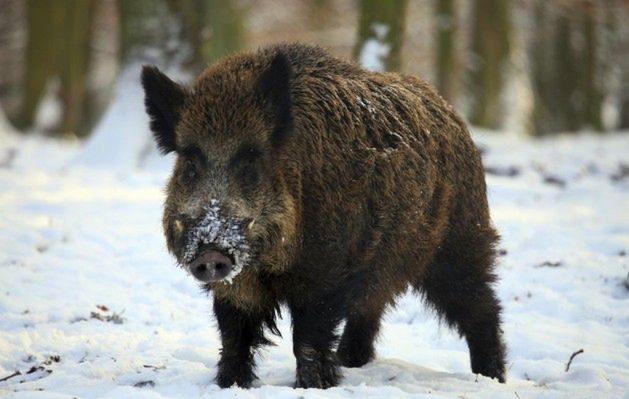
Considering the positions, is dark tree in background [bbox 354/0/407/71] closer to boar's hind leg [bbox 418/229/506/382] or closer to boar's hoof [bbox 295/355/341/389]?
boar's hind leg [bbox 418/229/506/382]

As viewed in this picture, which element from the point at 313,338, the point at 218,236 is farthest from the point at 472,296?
the point at 218,236

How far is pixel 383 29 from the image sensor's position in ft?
43.0

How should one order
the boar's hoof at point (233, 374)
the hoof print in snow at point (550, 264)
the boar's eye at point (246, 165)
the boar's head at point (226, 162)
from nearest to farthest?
the boar's head at point (226, 162) < the boar's eye at point (246, 165) < the boar's hoof at point (233, 374) < the hoof print in snow at point (550, 264)

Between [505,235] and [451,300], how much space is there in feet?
10.9

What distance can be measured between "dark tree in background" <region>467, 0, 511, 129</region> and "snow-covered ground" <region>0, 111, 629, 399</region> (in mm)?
8767

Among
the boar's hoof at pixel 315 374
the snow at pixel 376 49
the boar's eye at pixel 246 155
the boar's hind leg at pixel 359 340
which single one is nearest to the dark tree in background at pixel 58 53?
the snow at pixel 376 49

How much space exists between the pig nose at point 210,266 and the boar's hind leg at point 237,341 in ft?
2.55

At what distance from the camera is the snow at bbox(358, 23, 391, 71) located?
12953 millimetres

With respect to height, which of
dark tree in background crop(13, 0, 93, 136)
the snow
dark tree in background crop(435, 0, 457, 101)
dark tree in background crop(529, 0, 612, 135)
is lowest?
the snow

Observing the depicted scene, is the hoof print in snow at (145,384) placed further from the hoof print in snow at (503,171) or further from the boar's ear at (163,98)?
the hoof print in snow at (503,171)

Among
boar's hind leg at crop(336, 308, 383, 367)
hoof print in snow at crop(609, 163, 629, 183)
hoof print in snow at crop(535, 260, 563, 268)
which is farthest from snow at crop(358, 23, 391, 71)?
boar's hind leg at crop(336, 308, 383, 367)

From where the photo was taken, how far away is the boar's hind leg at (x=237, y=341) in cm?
551

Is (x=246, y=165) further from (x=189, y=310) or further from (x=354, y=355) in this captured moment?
(x=189, y=310)

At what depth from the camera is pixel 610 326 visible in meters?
7.52
